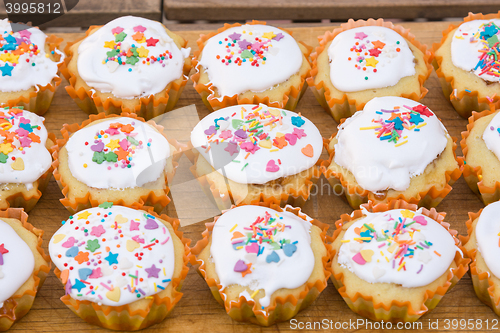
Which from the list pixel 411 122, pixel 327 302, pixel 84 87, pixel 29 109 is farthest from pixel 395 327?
pixel 29 109

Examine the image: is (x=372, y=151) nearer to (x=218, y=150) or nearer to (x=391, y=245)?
(x=391, y=245)

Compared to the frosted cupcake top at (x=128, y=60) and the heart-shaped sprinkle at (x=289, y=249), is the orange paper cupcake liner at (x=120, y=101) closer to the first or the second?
the frosted cupcake top at (x=128, y=60)

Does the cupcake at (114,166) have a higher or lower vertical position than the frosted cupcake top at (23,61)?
lower

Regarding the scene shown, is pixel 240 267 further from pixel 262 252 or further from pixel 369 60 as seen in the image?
pixel 369 60

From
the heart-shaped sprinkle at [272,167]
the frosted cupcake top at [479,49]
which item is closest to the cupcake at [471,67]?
the frosted cupcake top at [479,49]

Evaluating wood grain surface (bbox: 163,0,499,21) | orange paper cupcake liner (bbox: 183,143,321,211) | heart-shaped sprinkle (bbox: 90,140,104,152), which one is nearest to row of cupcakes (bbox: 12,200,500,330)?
orange paper cupcake liner (bbox: 183,143,321,211)

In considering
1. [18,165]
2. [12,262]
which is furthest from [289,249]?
[18,165]
